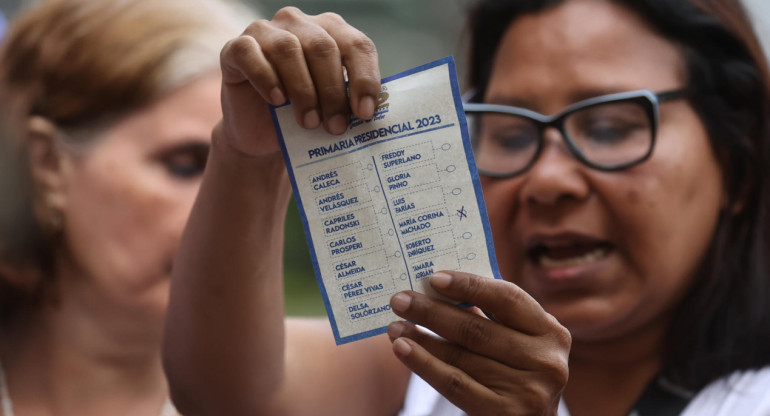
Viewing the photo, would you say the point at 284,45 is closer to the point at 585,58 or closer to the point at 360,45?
the point at 360,45

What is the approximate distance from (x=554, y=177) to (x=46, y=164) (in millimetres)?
1164

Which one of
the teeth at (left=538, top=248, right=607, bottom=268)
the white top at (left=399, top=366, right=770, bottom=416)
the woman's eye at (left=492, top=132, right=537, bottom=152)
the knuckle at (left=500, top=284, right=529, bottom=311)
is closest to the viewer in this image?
the knuckle at (left=500, top=284, right=529, bottom=311)

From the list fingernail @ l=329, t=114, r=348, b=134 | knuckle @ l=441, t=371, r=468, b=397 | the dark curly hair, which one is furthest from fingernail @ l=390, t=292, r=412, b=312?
the dark curly hair

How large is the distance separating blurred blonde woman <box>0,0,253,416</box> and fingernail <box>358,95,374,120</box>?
0.76m

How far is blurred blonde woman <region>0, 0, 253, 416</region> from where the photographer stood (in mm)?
1625

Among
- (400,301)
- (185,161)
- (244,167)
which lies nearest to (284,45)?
(244,167)

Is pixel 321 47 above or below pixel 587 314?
above

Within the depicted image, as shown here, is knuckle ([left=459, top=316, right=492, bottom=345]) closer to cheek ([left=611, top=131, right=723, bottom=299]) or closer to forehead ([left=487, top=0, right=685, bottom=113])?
cheek ([left=611, top=131, right=723, bottom=299])

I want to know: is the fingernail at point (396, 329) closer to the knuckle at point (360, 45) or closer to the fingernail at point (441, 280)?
the fingernail at point (441, 280)

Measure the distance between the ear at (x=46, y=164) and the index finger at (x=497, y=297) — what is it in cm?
107

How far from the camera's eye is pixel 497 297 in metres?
0.97

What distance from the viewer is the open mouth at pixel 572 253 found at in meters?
1.60

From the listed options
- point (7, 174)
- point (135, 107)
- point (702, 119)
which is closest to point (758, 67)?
point (702, 119)

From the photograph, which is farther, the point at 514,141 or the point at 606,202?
the point at 514,141
